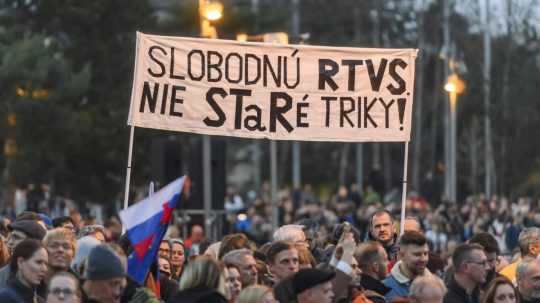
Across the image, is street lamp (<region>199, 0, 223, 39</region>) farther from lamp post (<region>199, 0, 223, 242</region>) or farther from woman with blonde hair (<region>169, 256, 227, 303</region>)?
woman with blonde hair (<region>169, 256, 227, 303</region>)

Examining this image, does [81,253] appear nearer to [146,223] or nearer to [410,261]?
[146,223]

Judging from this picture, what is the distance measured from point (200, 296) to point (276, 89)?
5531 millimetres

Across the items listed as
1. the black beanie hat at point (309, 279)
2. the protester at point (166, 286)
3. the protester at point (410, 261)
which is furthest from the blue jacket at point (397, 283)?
the black beanie hat at point (309, 279)

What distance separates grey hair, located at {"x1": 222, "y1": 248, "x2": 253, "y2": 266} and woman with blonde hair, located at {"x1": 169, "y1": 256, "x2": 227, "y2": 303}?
4.46 ft

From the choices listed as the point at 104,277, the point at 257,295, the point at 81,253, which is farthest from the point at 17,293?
the point at 257,295

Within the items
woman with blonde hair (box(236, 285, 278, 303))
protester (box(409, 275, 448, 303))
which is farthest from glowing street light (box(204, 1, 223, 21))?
woman with blonde hair (box(236, 285, 278, 303))

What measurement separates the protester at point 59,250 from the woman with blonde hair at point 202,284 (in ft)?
4.30

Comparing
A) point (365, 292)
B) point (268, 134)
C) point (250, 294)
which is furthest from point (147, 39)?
point (250, 294)

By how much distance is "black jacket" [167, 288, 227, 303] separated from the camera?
32.4 ft

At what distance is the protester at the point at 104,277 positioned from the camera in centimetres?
949

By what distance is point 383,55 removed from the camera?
15.4m

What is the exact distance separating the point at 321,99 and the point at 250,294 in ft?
18.9

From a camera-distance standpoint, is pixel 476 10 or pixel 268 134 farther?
pixel 476 10

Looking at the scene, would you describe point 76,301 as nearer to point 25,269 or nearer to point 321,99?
point 25,269
